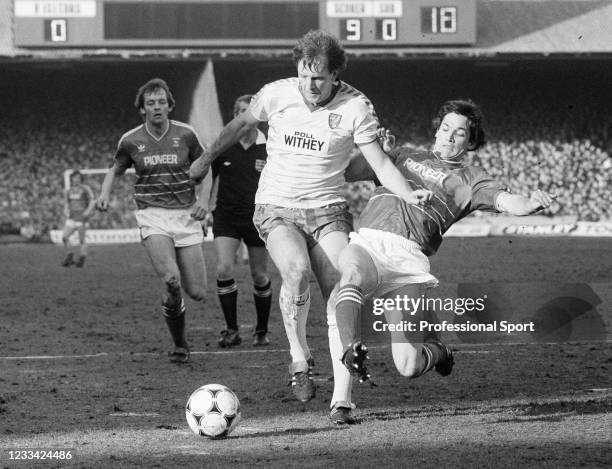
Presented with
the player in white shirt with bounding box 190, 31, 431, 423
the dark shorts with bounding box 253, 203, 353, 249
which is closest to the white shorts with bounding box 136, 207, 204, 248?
the player in white shirt with bounding box 190, 31, 431, 423

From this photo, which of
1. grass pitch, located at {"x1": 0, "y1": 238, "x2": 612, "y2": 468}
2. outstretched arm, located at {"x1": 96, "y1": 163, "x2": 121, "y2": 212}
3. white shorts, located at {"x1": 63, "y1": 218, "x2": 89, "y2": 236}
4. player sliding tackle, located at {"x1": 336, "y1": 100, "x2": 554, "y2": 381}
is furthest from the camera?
white shorts, located at {"x1": 63, "y1": 218, "x2": 89, "y2": 236}

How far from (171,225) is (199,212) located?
1.14 ft

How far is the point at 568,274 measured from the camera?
17.0 meters

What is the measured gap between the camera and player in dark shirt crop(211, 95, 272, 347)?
10078 mm

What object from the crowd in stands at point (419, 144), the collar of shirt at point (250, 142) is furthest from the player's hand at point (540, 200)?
the crowd in stands at point (419, 144)

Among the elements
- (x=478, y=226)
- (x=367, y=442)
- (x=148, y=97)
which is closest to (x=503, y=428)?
(x=367, y=442)

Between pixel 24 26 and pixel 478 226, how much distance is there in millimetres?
11969

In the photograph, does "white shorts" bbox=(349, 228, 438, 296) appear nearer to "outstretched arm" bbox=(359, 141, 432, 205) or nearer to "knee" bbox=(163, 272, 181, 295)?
"outstretched arm" bbox=(359, 141, 432, 205)

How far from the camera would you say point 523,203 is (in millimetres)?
6281

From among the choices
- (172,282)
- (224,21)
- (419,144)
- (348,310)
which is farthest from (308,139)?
(419,144)

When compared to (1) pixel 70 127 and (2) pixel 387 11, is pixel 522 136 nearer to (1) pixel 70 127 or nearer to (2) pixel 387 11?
(2) pixel 387 11

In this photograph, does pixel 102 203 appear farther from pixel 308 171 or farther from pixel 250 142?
pixel 308 171

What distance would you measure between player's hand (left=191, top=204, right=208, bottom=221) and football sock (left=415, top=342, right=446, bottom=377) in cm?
297

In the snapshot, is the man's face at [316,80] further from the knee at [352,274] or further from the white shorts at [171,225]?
the white shorts at [171,225]
